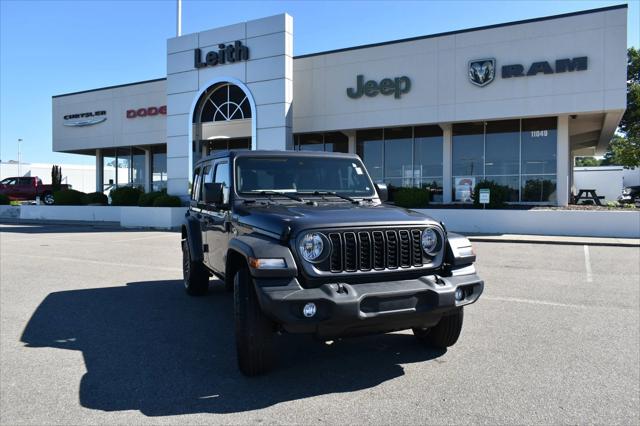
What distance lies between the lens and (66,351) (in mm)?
4902

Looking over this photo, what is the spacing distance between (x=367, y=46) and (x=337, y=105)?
269cm

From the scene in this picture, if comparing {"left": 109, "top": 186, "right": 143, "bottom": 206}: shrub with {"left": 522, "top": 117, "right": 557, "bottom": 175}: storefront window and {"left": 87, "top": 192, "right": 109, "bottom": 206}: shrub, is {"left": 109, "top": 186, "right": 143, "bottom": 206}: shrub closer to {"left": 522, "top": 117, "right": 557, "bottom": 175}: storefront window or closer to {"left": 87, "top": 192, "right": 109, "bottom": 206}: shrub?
{"left": 87, "top": 192, "right": 109, "bottom": 206}: shrub

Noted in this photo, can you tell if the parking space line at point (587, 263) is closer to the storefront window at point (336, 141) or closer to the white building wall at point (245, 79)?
the white building wall at point (245, 79)

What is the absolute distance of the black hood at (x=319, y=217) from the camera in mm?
3965

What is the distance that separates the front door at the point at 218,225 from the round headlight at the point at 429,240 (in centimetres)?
192

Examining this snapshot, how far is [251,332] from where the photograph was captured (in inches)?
155

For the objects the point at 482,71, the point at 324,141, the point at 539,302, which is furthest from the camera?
the point at 324,141

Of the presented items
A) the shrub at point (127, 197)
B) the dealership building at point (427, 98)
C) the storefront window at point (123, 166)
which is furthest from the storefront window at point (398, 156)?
the storefront window at point (123, 166)

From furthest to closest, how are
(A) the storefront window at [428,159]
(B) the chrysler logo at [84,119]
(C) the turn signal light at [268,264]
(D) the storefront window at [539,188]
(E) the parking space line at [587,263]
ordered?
(B) the chrysler logo at [84,119] < (A) the storefront window at [428,159] < (D) the storefront window at [539,188] < (E) the parking space line at [587,263] < (C) the turn signal light at [268,264]

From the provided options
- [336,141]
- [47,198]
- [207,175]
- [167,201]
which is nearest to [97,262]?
[207,175]

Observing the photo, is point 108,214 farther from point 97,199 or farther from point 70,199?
point 70,199

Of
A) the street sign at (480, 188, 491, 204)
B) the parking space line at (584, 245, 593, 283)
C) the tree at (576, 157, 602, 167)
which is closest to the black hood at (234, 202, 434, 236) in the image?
the parking space line at (584, 245, 593, 283)

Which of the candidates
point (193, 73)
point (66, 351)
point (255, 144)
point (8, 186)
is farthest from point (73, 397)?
point (8, 186)

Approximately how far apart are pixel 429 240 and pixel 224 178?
7.91ft
